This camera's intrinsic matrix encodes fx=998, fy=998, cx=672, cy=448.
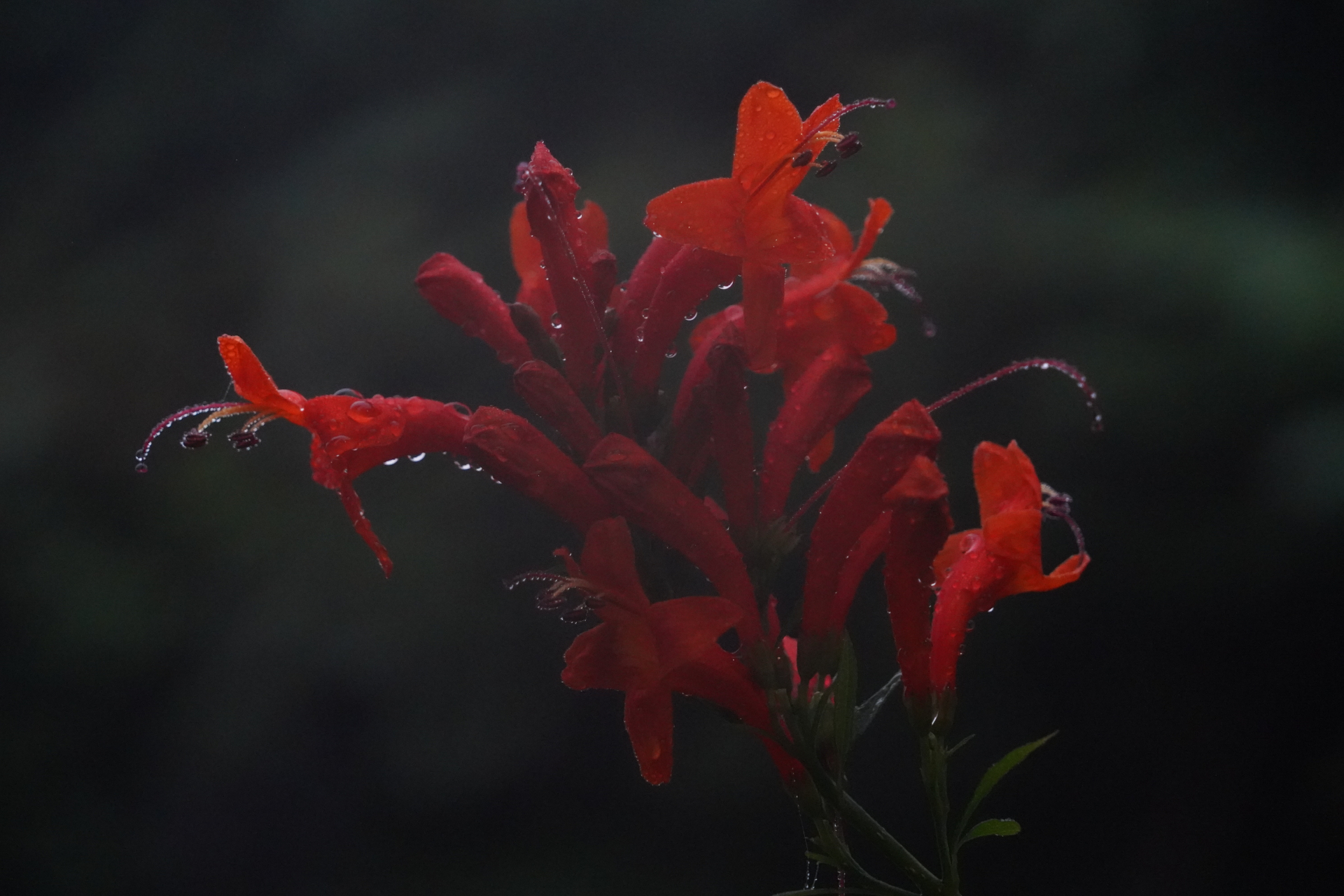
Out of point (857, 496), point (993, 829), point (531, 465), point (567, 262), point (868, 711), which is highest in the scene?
point (567, 262)

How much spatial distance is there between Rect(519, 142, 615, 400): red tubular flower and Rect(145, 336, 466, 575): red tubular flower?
0.18 meters

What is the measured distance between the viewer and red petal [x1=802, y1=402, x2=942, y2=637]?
1172mm

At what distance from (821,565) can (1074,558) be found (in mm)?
338

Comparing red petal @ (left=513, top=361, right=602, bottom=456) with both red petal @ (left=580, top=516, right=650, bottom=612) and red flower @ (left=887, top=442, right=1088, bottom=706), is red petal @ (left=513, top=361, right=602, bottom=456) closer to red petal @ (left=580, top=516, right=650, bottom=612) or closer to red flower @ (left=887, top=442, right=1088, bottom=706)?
red petal @ (left=580, top=516, right=650, bottom=612)

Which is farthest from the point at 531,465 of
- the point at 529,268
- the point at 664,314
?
the point at 529,268

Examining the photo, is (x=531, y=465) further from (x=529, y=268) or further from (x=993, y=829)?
(x=993, y=829)

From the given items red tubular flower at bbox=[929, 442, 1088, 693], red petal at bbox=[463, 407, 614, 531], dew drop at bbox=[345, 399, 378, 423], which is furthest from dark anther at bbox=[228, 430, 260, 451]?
red tubular flower at bbox=[929, 442, 1088, 693]

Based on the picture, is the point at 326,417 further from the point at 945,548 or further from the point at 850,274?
the point at 945,548

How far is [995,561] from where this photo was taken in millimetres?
1253

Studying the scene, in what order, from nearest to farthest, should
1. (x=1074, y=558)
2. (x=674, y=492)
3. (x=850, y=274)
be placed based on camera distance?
(x=674, y=492)
(x=1074, y=558)
(x=850, y=274)

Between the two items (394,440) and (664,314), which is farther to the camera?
(664,314)

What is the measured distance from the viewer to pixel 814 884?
1371 millimetres

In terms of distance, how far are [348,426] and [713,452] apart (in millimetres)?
472

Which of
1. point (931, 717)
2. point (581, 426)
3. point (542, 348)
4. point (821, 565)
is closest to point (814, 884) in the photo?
point (931, 717)
